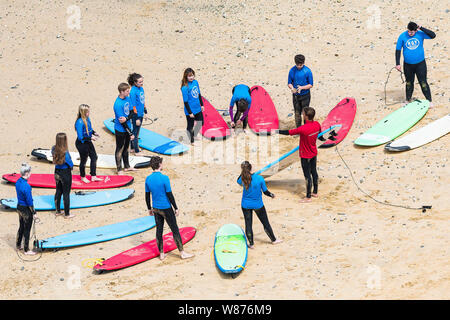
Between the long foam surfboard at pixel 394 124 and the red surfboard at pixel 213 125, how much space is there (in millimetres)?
3108

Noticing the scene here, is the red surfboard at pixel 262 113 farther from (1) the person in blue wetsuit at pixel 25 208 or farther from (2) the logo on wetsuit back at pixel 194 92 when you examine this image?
(1) the person in blue wetsuit at pixel 25 208

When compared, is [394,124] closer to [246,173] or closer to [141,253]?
[246,173]

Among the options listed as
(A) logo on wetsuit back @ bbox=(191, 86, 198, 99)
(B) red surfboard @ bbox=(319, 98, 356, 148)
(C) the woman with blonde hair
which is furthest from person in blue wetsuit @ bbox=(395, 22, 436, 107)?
(C) the woman with blonde hair

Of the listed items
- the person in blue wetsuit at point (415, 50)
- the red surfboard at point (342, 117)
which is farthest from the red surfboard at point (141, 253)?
the person in blue wetsuit at point (415, 50)

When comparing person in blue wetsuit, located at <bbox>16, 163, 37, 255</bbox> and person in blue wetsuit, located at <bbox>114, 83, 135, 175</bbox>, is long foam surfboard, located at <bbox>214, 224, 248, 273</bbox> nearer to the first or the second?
person in blue wetsuit, located at <bbox>16, 163, 37, 255</bbox>

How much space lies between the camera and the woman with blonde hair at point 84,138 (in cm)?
1132

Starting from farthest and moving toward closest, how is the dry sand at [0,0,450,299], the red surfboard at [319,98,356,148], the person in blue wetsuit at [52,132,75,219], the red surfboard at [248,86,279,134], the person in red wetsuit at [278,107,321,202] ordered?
the red surfboard at [248,86,279,134]
the red surfboard at [319,98,356,148]
the person in red wetsuit at [278,107,321,202]
the person in blue wetsuit at [52,132,75,219]
the dry sand at [0,0,450,299]

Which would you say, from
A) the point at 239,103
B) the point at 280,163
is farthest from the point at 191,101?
the point at 280,163

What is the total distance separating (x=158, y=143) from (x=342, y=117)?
13.9 ft

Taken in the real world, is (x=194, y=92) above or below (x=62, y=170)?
above

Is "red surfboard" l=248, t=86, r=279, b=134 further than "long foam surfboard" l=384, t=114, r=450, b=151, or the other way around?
"red surfboard" l=248, t=86, r=279, b=134

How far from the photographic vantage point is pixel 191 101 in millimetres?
13500

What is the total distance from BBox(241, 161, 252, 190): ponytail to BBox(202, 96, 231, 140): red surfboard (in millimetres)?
5011

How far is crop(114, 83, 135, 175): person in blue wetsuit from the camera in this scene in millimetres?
12031
